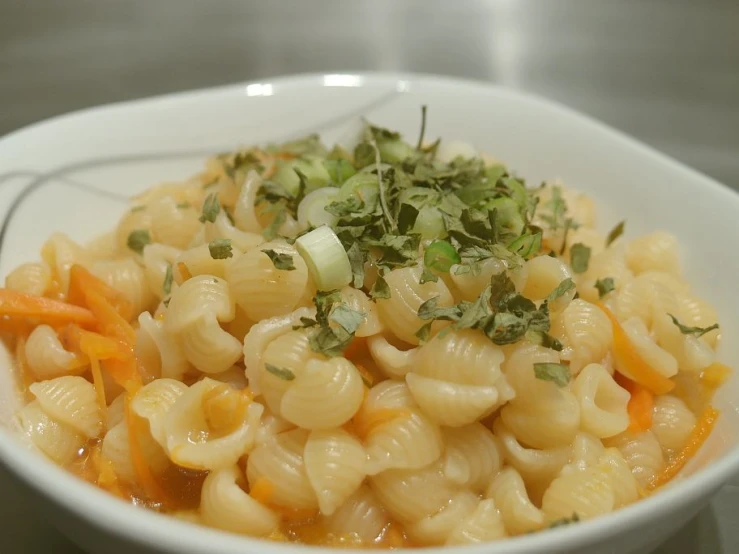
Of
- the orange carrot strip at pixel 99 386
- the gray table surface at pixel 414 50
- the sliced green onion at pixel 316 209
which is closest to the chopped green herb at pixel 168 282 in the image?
the orange carrot strip at pixel 99 386

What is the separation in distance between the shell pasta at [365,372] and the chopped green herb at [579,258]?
6 centimetres

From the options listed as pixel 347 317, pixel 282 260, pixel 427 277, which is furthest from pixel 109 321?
pixel 427 277

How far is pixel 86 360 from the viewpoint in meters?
1.56

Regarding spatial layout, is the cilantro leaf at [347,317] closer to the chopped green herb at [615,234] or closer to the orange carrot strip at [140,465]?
the orange carrot strip at [140,465]

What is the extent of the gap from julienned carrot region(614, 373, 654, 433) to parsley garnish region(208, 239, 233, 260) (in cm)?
98

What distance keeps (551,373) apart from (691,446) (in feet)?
1.61

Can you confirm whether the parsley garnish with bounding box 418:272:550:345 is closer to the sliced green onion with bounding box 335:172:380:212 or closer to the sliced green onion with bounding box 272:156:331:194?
the sliced green onion with bounding box 335:172:380:212

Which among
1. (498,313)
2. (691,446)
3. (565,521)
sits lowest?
(691,446)

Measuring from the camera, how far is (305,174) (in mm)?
1864

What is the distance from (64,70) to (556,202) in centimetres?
328

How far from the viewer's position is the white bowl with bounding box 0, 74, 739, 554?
113cm

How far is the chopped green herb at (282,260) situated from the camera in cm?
141

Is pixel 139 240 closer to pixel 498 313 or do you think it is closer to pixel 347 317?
pixel 347 317

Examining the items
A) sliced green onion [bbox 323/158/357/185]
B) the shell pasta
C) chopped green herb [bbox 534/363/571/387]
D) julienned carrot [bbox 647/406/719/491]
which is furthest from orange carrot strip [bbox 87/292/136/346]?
julienned carrot [bbox 647/406/719/491]
